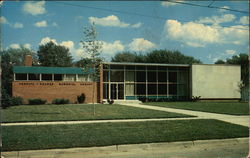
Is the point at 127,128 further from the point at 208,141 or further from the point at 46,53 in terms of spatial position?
the point at 46,53

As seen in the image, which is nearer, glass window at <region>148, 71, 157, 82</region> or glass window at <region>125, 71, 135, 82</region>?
glass window at <region>125, 71, 135, 82</region>

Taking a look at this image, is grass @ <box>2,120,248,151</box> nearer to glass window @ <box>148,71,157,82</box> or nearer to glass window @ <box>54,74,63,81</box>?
glass window @ <box>54,74,63,81</box>

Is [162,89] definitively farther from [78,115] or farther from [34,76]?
[78,115]

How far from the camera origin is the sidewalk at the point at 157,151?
7328 mm

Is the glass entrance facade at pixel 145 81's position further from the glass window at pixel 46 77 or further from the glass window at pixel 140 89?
the glass window at pixel 46 77

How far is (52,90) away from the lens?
32.5m

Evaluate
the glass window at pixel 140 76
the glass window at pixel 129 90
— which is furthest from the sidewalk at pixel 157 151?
the glass window at pixel 140 76

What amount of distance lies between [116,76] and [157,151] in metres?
28.1

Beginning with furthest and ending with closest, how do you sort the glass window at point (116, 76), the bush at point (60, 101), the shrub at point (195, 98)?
the shrub at point (195, 98), the glass window at point (116, 76), the bush at point (60, 101)

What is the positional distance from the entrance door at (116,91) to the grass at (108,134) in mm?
23638

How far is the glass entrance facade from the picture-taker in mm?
35688

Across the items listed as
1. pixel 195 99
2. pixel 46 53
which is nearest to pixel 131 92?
pixel 195 99

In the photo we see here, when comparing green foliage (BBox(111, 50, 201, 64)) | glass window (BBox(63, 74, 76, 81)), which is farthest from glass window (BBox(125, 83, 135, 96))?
green foliage (BBox(111, 50, 201, 64))

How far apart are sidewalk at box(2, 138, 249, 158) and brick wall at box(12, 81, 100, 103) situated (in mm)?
25545
